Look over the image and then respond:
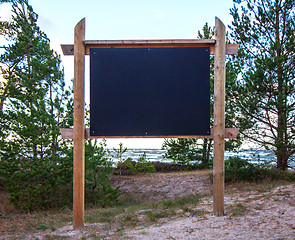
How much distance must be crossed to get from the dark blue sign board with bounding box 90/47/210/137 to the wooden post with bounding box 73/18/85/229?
8.3 inches

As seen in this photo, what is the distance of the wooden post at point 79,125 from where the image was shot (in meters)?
5.31

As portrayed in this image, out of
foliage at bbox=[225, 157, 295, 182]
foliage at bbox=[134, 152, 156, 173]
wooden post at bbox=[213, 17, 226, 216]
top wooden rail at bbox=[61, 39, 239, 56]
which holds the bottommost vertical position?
foliage at bbox=[134, 152, 156, 173]

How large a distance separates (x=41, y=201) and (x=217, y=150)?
6745 mm

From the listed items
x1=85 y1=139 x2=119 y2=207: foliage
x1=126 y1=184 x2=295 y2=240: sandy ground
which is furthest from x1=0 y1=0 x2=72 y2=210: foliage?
x1=126 y1=184 x2=295 y2=240: sandy ground

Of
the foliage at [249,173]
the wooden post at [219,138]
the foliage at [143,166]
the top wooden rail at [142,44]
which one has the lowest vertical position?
the foliage at [143,166]

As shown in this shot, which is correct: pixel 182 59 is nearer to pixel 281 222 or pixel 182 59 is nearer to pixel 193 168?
pixel 281 222

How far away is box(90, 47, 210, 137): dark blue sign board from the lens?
17.9 ft

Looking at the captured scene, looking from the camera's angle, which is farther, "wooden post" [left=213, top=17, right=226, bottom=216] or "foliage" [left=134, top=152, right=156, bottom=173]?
"foliage" [left=134, top=152, right=156, bottom=173]

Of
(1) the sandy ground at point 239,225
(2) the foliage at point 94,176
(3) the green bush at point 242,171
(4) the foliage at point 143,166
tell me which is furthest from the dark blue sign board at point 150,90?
(4) the foliage at point 143,166

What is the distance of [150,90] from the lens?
549 centimetres

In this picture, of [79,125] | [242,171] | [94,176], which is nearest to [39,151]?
[94,176]

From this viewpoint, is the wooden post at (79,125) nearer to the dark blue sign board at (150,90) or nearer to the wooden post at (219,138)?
the dark blue sign board at (150,90)

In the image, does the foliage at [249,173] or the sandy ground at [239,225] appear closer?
the sandy ground at [239,225]

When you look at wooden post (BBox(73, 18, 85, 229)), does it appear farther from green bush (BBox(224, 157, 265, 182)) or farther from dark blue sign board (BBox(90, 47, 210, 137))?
green bush (BBox(224, 157, 265, 182))
